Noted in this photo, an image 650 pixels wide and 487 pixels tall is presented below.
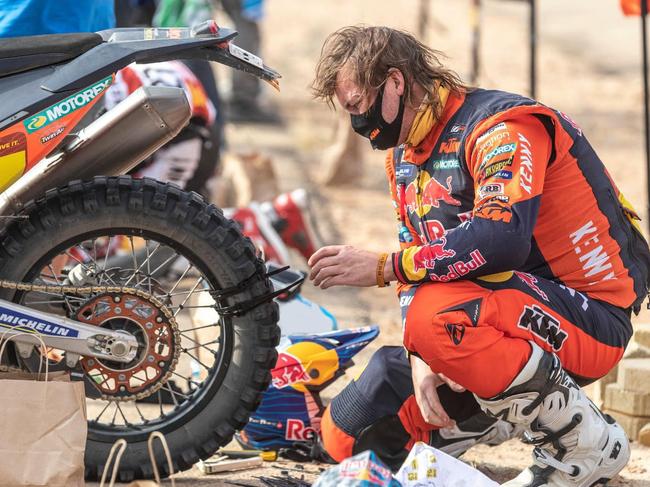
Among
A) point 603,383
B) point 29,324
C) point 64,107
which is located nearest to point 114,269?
point 29,324

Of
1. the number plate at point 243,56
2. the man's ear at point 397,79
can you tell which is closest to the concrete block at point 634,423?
the man's ear at point 397,79

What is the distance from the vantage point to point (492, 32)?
15.6 metres

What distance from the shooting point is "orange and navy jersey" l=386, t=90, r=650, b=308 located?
2.99 metres

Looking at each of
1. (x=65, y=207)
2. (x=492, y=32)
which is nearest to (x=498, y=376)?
(x=65, y=207)

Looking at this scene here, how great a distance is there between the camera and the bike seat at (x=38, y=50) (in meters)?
3.23

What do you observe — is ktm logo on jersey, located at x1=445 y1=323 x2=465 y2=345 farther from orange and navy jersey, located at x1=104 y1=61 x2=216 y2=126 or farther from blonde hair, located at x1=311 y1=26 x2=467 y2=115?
orange and navy jersey, located at x1=104 y1=61 x2=216 y2=126

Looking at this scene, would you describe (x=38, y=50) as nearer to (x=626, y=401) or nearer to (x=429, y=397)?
(x=429, y=397)

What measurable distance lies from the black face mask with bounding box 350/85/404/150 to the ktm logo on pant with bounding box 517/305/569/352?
0.59 m

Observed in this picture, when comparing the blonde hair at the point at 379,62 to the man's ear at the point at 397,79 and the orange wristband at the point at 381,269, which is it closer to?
the man's ear at the point at 397,79

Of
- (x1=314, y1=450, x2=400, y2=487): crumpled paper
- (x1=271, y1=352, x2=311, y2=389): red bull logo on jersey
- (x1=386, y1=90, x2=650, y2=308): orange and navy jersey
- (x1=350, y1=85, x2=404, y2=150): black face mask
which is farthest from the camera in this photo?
(x1=271, y1=352, x2=311, y2=389): red bull logo on jersey

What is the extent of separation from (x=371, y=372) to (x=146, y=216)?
0.79m

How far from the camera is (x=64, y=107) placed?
3.20 meters

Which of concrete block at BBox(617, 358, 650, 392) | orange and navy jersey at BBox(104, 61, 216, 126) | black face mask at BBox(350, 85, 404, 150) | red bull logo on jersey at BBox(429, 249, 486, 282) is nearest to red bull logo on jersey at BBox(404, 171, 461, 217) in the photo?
black face mask at BBox(350, 85, 404, 150)

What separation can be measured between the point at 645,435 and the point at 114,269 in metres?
1.70
